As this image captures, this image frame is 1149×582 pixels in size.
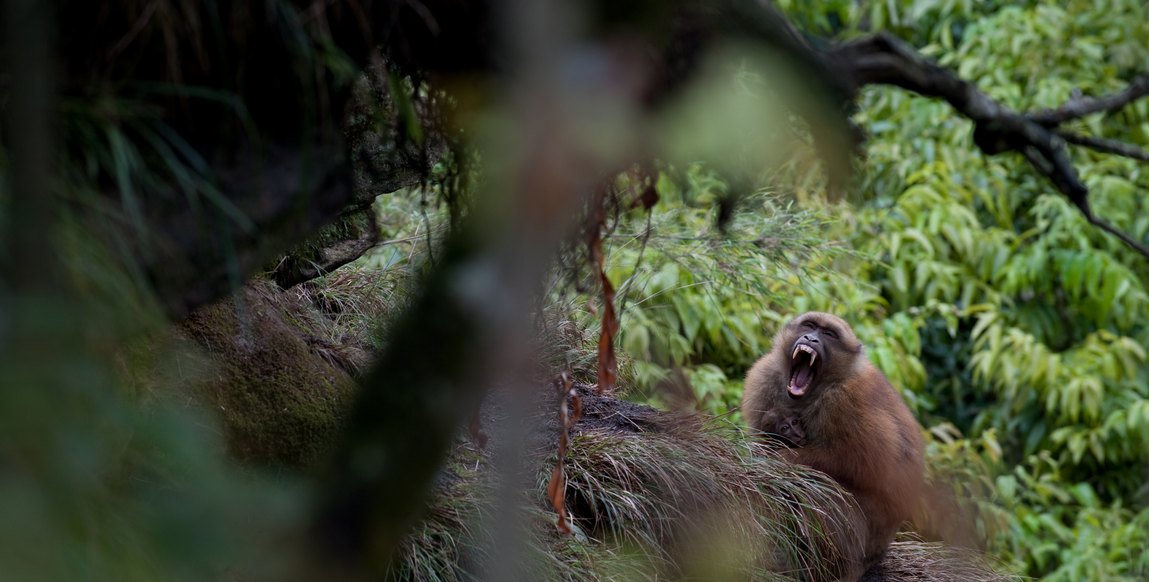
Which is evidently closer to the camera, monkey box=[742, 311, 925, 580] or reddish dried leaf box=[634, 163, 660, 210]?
reddish dried leaf box=[634, 163, 660, 210]

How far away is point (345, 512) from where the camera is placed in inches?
51.8

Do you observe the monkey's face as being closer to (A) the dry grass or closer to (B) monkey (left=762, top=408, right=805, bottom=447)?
(B) monkey (left=762, top=408, right=805, bottom=447)

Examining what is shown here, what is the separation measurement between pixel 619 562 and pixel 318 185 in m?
2.38

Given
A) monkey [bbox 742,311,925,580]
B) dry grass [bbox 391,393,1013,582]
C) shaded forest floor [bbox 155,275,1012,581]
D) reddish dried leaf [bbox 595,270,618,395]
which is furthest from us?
monkey [bbox 742,311,925,580]

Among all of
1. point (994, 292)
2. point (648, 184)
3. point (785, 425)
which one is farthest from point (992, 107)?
point (994, 292)

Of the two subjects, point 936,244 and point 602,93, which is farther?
point 936,244

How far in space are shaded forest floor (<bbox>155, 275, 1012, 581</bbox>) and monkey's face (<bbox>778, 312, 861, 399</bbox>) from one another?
822 mm

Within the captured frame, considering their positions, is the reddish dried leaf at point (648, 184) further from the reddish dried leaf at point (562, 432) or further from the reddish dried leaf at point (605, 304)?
the reddish dried leaf at point (562, 432)

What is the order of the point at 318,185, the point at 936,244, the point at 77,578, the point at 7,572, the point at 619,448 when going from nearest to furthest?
the point at 7,572
the point at 77,578
the point at 318,185
the point at 619,448
the point at 936,244

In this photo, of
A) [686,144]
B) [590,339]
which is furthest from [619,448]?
[686,144]

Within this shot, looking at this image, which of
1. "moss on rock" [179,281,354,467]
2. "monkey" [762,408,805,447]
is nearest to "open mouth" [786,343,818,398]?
"monkey" [762,408,805,447]

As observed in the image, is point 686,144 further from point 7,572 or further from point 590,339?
point 590,339

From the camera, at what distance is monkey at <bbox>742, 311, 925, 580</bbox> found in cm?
534

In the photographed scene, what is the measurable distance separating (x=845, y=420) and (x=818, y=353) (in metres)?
0.40
